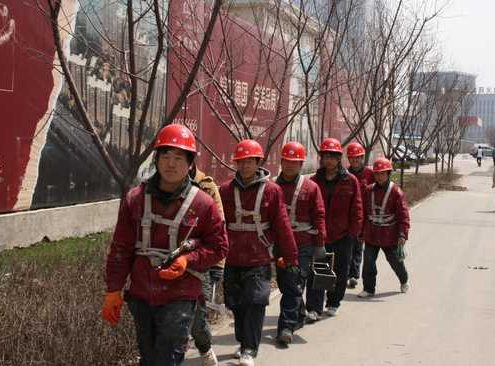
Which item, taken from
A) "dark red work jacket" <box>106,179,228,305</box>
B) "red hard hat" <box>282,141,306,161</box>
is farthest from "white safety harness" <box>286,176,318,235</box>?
"dark red work jacket" <box>106,179,228,305</box>

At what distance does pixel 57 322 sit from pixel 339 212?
3269 millimetres

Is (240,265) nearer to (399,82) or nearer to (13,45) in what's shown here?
(13,45)

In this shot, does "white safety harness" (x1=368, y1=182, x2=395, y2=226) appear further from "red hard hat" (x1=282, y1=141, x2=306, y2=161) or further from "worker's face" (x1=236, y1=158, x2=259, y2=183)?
"worker's face" (x1=236, y1=158, x2=259, y2=183)

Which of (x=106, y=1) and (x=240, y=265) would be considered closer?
(x=240, y=265)

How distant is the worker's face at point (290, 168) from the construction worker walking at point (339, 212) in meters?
0.78

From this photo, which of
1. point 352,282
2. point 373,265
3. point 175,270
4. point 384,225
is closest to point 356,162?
Result: point 384,225

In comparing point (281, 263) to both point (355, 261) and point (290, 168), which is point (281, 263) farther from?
point (355, 261)

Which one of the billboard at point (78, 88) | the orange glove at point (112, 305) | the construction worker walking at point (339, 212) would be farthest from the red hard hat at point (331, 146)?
the orange glove at point (112, 305)

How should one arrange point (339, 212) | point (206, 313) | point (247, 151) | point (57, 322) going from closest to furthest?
point (57, 322), point (206, 313), point (247, 151), point (339, 212)

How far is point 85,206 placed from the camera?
990cm

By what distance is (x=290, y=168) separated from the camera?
5812 millimetres

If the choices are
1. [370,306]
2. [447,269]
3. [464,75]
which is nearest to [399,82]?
[447,269]

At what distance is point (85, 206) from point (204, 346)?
5.65m

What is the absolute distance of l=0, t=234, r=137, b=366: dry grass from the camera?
3975 millimetres
